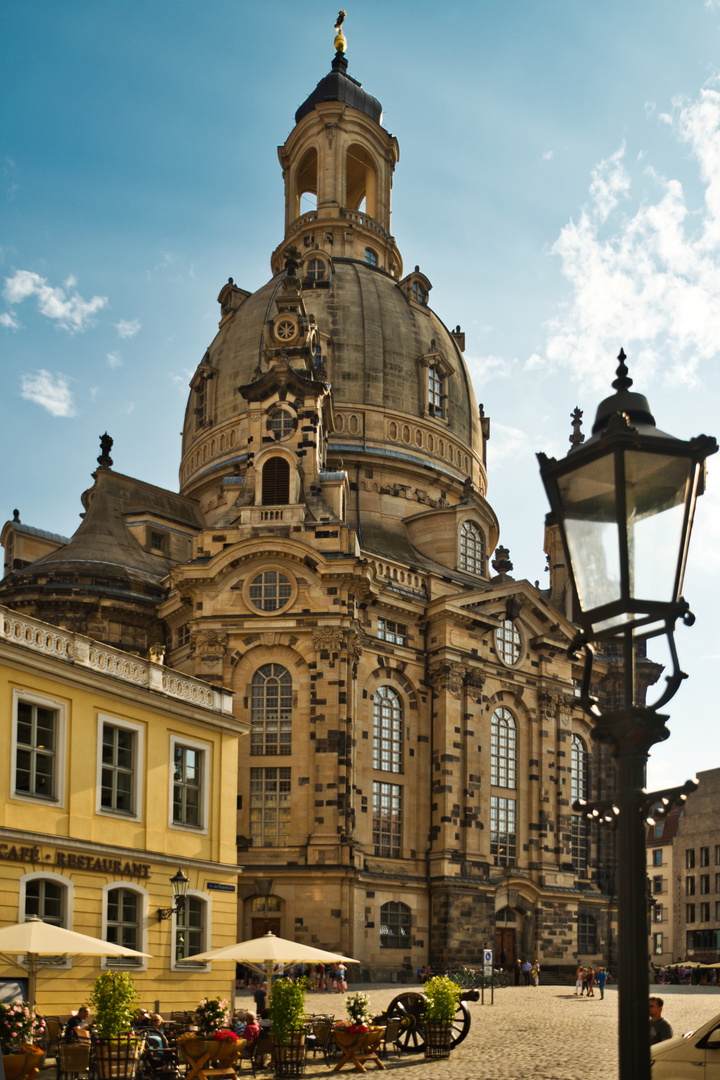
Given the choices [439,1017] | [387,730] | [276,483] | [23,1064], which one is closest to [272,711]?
[387,730]

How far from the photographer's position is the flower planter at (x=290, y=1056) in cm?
2211

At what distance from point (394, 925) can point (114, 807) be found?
27.5 m

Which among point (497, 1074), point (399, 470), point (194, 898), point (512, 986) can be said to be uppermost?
point (399, 470)

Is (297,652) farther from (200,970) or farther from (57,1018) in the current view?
(57,1018)

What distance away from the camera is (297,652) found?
5172 centimetres

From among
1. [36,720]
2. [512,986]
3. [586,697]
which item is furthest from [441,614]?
[586,697]

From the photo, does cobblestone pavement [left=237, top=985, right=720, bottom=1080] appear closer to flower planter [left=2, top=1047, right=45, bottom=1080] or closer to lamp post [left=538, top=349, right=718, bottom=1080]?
flower planter [left=2, top=1047, right=45, bottom=1080]

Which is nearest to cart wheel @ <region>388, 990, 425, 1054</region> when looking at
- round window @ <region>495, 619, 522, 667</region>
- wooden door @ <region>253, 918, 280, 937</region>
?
wooden door @ <region>253, 918, 280, 937</region>

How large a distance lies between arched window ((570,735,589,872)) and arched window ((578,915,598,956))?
2635 mm

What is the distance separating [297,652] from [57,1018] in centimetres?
2846

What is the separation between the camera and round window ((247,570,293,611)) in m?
52.1

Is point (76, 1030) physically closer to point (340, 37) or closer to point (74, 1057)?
point (74, 1057)

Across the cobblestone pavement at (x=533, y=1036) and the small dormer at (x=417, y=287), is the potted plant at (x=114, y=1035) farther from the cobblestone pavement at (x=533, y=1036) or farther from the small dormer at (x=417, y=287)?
the small dormer at (x=417, y=287)

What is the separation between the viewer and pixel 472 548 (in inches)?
2549
